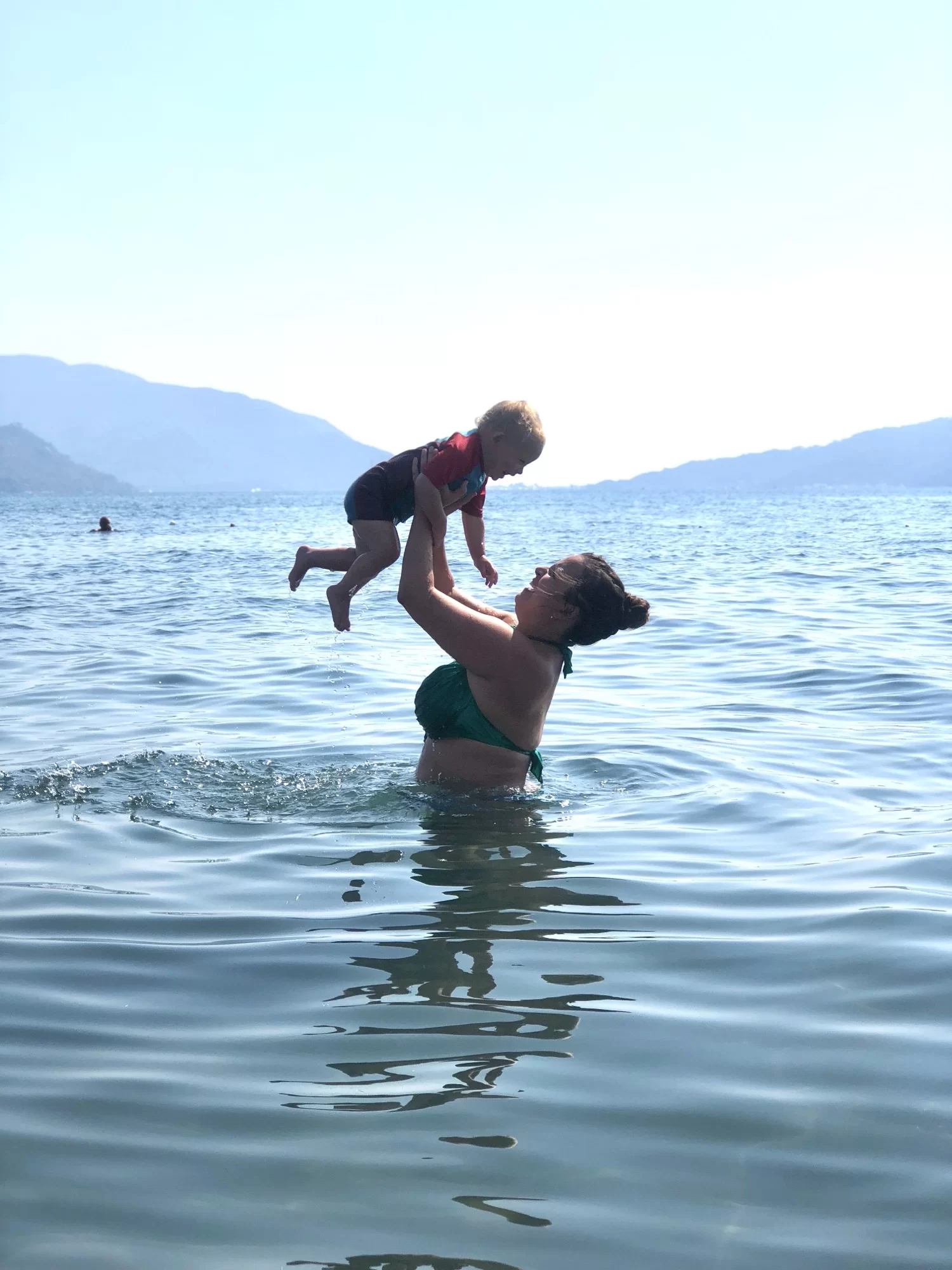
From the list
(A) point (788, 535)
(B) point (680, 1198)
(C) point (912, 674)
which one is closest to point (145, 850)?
(B) point (680, 1198)

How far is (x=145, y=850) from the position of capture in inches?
228

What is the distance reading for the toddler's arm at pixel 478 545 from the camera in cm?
653

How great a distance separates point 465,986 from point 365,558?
2741mm

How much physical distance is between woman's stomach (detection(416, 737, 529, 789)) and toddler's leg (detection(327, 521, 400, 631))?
0.86 m

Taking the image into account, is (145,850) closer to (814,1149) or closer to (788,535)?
(814,1149)

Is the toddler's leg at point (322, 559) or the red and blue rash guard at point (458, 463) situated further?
the toddler's leg at point (322, 559)

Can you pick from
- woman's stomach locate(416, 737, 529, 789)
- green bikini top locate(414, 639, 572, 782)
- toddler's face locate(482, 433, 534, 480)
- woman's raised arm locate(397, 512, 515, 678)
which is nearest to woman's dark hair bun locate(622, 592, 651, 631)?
green bikini top locate(414, 639, 572, 782)

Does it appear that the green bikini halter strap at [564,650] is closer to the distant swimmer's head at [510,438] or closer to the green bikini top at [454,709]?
the green bikini top at [454,709]

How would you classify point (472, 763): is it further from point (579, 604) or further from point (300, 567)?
point (300, 567)

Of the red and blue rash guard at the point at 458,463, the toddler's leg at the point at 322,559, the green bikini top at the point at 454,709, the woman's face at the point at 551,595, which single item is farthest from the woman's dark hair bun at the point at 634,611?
the toddler's leg at the point at 322,559

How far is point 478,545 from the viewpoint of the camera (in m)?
6.75

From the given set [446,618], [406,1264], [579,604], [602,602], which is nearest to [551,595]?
[579,604]

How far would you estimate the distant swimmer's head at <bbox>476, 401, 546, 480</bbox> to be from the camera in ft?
19.1

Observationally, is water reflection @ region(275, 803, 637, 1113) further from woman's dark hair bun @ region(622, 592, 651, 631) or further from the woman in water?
woman's dark hair bun @ region(622, 592, 651, 631)
